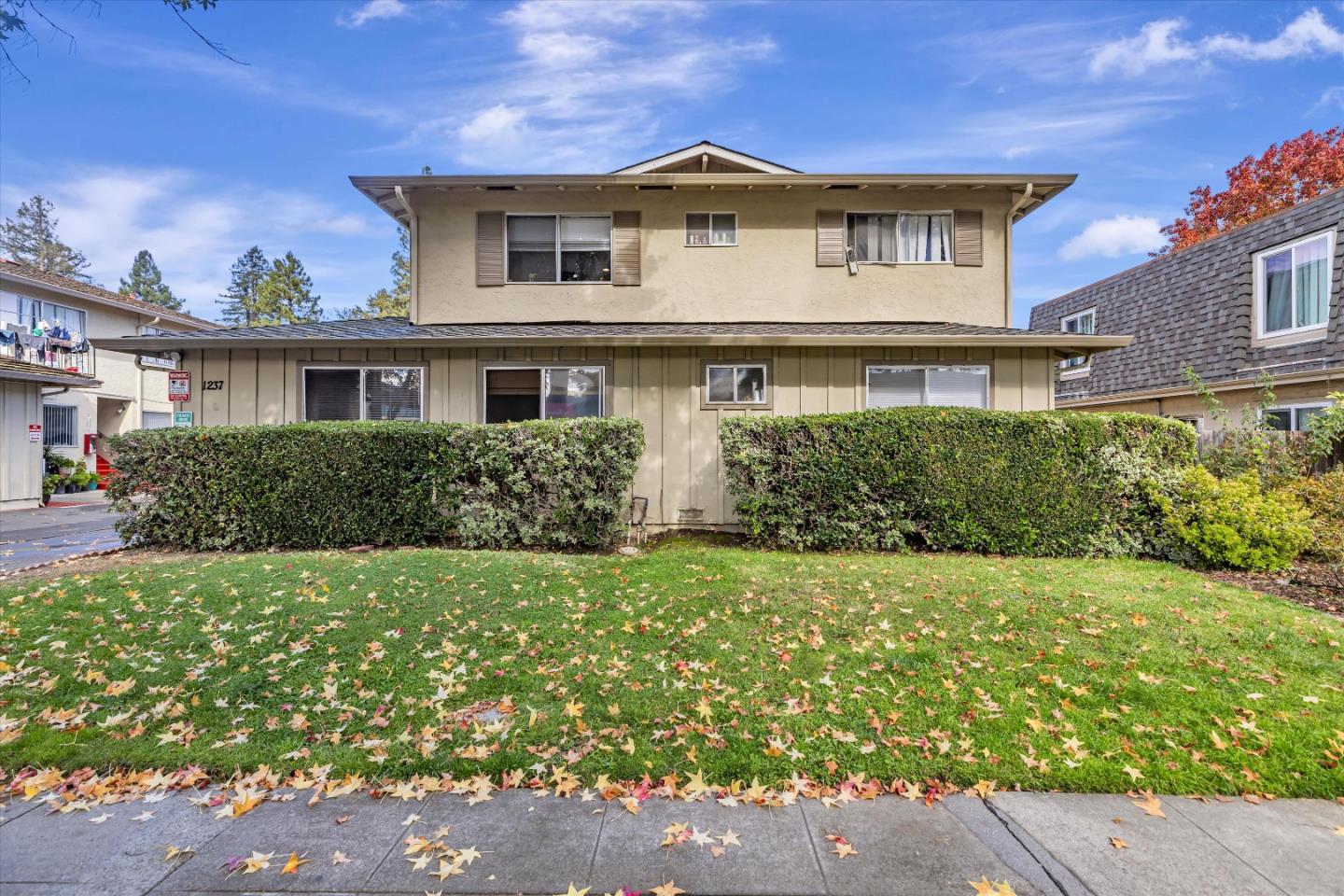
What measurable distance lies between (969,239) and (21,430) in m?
20.8

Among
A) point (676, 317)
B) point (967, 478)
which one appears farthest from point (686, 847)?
point (676, 317)

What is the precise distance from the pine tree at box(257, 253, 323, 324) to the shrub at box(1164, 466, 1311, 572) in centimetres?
→ 4233

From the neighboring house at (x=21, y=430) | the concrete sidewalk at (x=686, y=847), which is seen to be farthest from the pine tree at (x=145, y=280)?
the concrete sidewalk at (x=686, y=847)

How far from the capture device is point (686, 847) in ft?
7.89

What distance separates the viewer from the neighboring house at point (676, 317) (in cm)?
923

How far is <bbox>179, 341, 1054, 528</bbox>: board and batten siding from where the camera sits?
9.23 metres

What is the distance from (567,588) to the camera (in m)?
5.73

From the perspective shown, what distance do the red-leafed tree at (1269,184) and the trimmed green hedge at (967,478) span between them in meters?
16.0

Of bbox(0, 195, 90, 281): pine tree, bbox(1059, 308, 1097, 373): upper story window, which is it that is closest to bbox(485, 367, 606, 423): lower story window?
bbox(1059, 308, 1097, 373): upper story window

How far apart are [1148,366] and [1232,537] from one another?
866cm

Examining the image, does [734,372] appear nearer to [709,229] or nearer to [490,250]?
[709,229]

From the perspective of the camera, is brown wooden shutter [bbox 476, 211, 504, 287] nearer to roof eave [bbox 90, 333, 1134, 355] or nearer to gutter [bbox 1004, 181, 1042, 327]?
roof eave [bbox 90, 333, 1134, 355]

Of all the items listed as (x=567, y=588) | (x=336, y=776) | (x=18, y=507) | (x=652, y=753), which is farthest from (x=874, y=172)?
(x=18, y=507)

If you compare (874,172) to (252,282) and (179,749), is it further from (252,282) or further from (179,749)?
(252,282)
